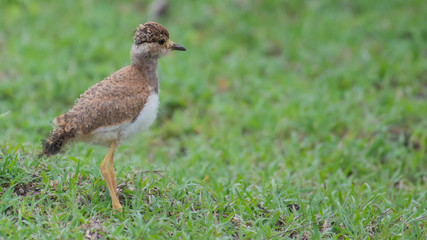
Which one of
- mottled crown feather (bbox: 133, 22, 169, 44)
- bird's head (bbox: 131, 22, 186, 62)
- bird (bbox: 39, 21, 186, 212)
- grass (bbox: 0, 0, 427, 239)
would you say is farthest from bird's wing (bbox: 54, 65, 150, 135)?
grass (bbox: 0, 0, 427, 239)

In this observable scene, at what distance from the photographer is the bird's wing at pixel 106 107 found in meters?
4.11

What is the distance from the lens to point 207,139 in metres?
6.93

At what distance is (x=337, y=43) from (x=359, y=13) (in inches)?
51.1

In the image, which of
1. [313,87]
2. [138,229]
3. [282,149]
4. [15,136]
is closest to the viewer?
[138,229]

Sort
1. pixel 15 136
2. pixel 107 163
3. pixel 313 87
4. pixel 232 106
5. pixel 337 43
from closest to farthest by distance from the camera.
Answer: pixel 107 163 < pixel 15 136 < pixel 232 106 < pixel 313 87 < pixel 337 43

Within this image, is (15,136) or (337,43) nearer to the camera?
(15,136)

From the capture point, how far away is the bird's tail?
13.3 ft

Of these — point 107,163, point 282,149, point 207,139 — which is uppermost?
point 107,163

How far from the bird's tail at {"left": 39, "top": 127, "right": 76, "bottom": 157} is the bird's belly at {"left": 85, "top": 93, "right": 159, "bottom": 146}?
20 cm

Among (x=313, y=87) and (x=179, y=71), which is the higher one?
(x=179, y=71)

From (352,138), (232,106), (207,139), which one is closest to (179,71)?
(232,106)

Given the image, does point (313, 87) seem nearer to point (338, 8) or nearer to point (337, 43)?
point (337, 43)

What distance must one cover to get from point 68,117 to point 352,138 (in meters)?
→ 3.96

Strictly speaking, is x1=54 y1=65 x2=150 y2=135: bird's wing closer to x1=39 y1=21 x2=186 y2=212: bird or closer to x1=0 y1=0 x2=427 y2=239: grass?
x1=39 y1=21 x2=186 y2=212: bird
